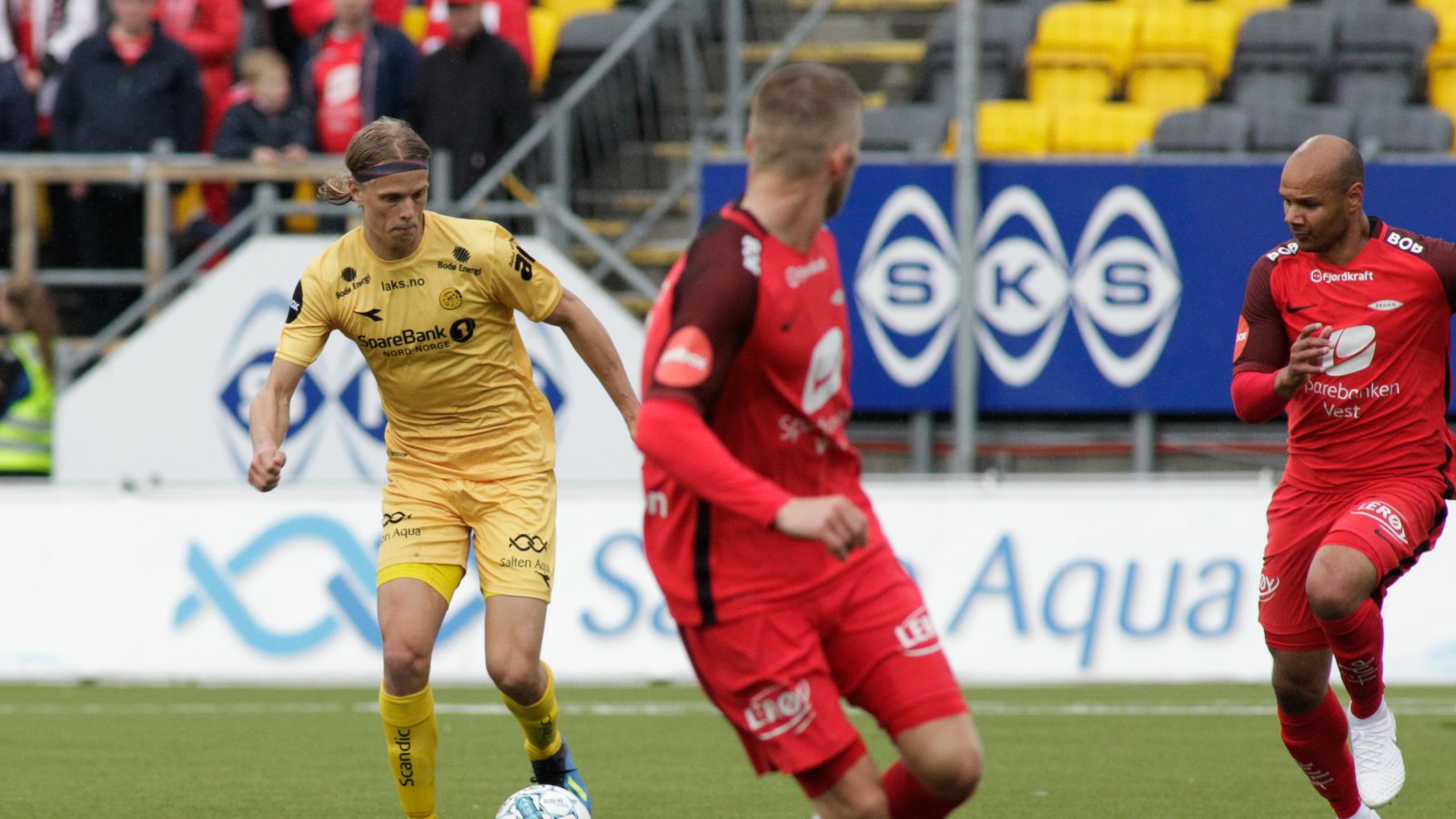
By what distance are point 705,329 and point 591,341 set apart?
2282mm

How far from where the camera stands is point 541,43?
50.7 ft

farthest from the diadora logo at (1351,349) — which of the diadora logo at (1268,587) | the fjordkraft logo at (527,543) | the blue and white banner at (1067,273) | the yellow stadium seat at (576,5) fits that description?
the yellow stadium seat at (576,5)

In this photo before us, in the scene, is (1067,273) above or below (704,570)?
below

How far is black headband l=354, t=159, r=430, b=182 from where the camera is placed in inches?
251

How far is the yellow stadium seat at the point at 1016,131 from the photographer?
1467cm

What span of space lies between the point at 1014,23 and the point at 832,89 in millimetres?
11553

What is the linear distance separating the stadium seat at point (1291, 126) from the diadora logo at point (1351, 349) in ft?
25.7

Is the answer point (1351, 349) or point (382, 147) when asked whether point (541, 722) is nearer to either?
point (382, 147)

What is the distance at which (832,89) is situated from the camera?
4594 millimetres

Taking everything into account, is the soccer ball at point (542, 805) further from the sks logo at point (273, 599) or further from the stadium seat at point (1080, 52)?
the stadium seat at point (1080, 52)

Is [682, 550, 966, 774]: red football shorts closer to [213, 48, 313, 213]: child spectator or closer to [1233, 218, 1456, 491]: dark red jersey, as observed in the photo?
[1233, 218, 1456, 491]: dark red jersey

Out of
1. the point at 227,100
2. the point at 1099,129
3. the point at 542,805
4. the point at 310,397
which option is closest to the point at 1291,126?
the point at 1099,129

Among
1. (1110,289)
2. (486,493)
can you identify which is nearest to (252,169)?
(1110,289)

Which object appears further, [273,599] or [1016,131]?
[1016,131]
